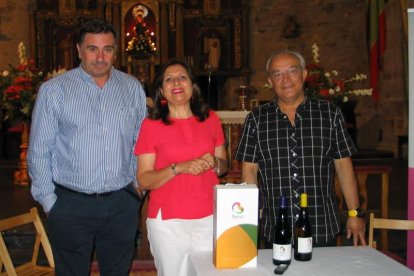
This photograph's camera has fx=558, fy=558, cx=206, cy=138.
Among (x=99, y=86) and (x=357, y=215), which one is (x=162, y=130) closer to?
(x=99, y=86)

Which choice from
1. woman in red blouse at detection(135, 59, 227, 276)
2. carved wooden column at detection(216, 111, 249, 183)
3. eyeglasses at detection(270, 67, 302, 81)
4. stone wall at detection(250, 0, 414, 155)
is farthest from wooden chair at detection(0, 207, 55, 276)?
stone wall at detection(250, 0, 414, 155)

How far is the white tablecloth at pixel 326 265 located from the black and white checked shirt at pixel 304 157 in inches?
12.1

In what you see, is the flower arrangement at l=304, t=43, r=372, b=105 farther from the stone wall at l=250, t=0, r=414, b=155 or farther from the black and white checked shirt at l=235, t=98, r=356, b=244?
the stone wall at l=250, t=0, r=414, b=155

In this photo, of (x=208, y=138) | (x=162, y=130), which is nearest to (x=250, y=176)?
(x=208, y=138)

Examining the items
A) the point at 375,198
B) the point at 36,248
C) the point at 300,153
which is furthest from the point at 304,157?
the point at 375,198

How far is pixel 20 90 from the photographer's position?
24.1 feet

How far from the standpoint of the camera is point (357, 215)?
8.54ft

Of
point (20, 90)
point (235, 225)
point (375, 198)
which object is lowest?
point (375, 198)

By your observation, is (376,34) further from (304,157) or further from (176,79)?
(176,79)

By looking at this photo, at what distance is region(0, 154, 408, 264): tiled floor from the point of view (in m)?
5.22

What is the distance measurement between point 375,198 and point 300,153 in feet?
14.5

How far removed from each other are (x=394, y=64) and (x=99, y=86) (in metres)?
9.84

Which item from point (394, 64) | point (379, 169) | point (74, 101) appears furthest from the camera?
point (394, 64)

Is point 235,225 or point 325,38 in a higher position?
point 325,38
